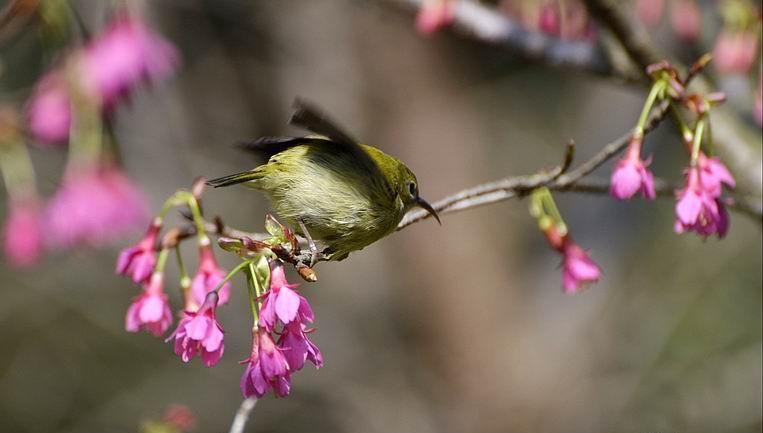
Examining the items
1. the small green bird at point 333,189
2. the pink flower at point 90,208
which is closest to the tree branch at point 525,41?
the small green bird at point 333,189

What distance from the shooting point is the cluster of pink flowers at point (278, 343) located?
1.46 meters

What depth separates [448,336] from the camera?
6559mm

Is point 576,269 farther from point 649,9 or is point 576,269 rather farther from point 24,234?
point 24,234

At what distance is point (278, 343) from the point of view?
1.55 meters

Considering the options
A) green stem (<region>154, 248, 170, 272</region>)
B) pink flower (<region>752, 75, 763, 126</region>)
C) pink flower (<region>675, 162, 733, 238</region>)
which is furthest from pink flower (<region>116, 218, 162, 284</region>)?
pink flower (<region>752, 75, 763, 126</region>)

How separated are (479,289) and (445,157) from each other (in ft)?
3.37

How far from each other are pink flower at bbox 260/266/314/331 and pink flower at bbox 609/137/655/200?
684 millimetres

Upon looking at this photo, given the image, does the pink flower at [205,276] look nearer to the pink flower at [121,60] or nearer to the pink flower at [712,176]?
the pink flower at [712,176]

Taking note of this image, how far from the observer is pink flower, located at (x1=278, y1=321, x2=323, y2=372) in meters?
1.52

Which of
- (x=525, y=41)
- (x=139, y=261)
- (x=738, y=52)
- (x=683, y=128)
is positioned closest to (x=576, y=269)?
(x=683, y=128)

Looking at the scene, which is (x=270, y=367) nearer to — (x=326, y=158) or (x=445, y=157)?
(x=326, y=158)

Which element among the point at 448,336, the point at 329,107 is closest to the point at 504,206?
the point at 448,336

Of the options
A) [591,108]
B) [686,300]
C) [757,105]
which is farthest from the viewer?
[686,300]

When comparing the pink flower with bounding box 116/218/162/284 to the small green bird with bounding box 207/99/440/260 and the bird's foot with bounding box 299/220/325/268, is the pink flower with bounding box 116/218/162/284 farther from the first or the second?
the bird's foot with bounding box 299/220/325/268
